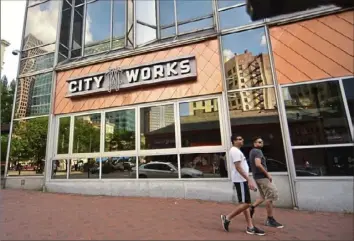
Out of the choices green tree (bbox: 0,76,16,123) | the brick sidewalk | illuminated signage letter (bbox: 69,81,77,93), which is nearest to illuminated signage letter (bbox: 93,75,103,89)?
illuminated signage letter (bbox: 69,81,77,93)

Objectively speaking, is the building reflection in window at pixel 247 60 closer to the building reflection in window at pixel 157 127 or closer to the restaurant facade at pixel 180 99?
Result: the restaurant facade at pixel 180 99

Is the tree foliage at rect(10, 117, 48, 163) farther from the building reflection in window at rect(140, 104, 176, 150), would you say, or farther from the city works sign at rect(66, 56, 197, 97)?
the building reflection in window at rect(140, 104, 176, 150)

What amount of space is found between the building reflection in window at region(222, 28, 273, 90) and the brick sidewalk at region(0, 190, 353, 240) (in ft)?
11.6

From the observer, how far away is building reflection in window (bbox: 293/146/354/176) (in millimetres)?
5977

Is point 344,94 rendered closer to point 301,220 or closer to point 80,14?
point 301,220

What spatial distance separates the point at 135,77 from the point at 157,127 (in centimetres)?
194

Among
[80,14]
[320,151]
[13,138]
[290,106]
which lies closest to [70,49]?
[80,14]

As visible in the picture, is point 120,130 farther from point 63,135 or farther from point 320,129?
point 320,129

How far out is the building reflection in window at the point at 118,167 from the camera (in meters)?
8.27

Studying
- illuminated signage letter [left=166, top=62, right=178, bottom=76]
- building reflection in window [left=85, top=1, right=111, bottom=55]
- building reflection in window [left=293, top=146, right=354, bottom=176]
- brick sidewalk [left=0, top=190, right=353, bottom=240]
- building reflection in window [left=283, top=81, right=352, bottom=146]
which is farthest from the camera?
building reflection in window [left=85, top=1, right=111, bottom=55]

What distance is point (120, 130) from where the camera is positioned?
8.77 meters

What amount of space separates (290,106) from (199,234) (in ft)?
14.5

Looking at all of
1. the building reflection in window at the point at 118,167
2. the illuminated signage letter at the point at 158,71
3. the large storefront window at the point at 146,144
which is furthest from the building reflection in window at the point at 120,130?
the illuminated signage letter at the point at 158,71

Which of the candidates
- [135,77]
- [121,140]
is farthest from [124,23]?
[121,140]
